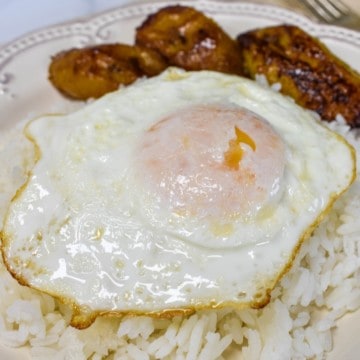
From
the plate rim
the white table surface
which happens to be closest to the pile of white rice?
the plate rim

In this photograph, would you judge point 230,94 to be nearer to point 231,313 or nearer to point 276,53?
point 276,53

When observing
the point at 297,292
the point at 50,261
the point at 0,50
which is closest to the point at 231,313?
the point at 297,292

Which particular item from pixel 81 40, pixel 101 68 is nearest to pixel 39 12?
pixel 81 40

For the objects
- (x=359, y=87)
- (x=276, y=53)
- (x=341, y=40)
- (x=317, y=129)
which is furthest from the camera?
(x=341, y=40)

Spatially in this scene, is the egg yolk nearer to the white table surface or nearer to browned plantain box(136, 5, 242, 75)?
browned plantain box(136, 5, 242, 75)

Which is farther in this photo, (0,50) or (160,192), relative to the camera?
(0,50)

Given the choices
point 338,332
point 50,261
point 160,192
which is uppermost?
point 160,192

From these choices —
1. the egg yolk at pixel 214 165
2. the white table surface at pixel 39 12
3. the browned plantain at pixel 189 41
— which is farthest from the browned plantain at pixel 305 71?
the white table surface at pixel 39 12

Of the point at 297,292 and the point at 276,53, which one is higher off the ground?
the point at 276,53
